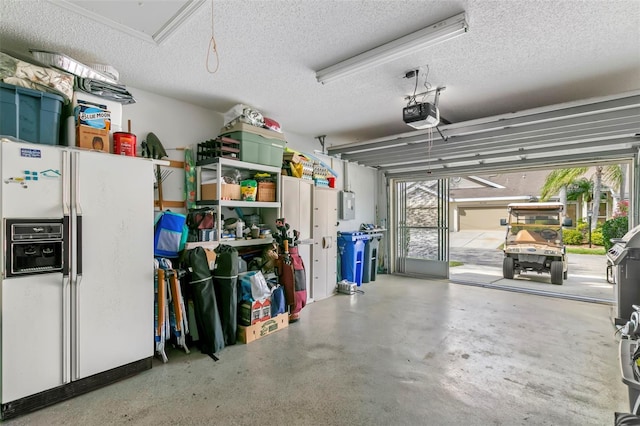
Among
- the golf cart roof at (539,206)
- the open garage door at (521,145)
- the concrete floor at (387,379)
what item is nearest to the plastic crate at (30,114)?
the concrete floor at (387,379)

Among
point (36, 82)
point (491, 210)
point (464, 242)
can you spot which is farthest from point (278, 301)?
point (491, 210)

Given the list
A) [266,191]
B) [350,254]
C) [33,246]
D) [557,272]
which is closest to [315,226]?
[266,191]

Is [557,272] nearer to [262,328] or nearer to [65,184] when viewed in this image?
[262,328]

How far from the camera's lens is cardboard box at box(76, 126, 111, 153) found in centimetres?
242

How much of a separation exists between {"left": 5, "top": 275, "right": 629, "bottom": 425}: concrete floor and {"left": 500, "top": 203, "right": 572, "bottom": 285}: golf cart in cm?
245

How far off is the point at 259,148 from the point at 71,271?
2433 mm

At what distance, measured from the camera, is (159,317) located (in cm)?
277

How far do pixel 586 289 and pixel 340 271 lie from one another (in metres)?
4.71

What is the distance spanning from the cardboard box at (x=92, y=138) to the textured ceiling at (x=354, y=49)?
2.51 ft

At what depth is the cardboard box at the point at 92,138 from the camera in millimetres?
2416

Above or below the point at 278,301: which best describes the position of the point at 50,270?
above

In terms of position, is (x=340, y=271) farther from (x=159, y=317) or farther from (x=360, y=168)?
(x=159, y=317)

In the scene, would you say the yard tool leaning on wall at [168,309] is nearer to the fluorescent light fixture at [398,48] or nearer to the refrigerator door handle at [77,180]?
the refrigerator door handle at [77,180]

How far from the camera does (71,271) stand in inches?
88.3
